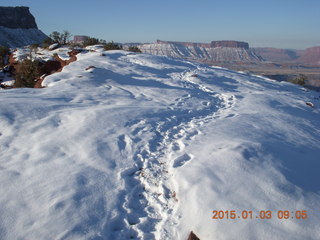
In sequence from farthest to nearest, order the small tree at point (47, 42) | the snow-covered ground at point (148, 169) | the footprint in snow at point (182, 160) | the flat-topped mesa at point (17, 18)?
the flat-topped mesa at point (17, 18), the small tree at point (47, 42), the footprint in snow at point (182, 160), the snow-covered ground at point (148, 169)

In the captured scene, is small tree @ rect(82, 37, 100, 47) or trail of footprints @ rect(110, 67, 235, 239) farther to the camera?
small tree @ rect(82, 37, 100, 47)

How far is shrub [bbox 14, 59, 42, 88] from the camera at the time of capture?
14039 mm

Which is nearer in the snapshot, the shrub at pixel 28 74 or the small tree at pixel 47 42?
the shrub at pixel 28 74

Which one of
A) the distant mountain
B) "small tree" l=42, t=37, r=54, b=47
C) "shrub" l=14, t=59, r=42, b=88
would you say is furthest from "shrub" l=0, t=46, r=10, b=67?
the distant mountain

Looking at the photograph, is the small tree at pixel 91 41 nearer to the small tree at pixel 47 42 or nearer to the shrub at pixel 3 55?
the small tree at pixel 47 42

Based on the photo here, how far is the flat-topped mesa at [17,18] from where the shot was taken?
319 feet

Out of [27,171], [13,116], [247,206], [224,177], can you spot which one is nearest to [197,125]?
[224,177]

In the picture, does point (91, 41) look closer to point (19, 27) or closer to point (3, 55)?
point (3, 55)
